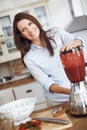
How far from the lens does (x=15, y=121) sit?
4.07ft

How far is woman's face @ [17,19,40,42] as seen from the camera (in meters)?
1.57

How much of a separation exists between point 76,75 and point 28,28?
57 cm

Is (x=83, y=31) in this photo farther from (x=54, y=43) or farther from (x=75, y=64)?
(x=75, y=64)

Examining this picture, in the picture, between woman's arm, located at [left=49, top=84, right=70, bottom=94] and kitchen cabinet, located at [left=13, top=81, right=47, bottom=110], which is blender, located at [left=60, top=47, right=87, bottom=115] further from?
kitchen cabinet, located at [left=13, top=81, right=47, bottom=110]

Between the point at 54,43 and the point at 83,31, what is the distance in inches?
81.7

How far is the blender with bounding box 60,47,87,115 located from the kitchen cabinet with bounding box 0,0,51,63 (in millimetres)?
2320

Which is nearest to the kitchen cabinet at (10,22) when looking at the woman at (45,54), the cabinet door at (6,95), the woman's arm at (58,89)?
the cabinet door at (6,95)

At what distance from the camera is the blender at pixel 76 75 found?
3.60ft

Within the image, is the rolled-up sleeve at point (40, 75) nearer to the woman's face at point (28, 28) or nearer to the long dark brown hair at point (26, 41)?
the long dark brown hair at point (26, 41)

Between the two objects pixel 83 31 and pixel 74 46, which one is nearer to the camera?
pixel 74 46

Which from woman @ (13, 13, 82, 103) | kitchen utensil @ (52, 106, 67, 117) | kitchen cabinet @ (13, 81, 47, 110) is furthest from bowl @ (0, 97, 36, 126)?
kitchen cabinet @ (13, 81, 47, 110)

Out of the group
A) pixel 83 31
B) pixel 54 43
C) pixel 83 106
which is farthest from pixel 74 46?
pixel 83 31

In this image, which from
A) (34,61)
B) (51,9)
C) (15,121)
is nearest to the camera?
(15,121)

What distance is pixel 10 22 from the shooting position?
134 inches
